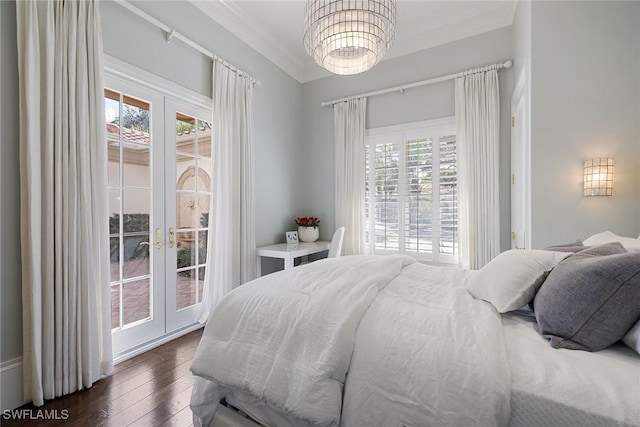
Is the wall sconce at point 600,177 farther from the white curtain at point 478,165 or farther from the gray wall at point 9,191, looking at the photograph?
the gray wall at point 9,191

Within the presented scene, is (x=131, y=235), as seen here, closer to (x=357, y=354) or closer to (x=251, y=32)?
(x=357, y=354)

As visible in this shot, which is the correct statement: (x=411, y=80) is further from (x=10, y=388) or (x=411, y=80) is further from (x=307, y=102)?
(x=10, y=388)

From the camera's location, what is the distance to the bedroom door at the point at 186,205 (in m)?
2.63

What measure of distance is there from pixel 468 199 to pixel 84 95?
336 cm

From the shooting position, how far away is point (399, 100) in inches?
141

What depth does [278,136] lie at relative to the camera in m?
3.82

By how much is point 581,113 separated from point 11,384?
402 centimetres

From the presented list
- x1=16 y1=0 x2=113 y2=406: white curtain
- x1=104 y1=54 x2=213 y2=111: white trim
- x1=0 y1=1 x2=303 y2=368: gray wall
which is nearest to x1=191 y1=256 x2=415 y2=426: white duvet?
x1=16 y1=0 x2=113 y2=406: white curtain

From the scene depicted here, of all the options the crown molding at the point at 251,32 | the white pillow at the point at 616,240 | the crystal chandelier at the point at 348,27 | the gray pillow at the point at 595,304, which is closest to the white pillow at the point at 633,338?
the gray pillow at the point at 595,304

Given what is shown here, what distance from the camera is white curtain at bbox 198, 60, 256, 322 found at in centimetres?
288

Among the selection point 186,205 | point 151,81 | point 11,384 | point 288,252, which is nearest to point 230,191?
point 186,205

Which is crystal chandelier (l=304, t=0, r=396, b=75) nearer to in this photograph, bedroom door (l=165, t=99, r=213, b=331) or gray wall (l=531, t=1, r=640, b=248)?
gray wall (l=531, t=1, r=640, b=248)

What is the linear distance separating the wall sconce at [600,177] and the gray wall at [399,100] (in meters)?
1.00

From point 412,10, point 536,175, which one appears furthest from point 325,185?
point 536,175
